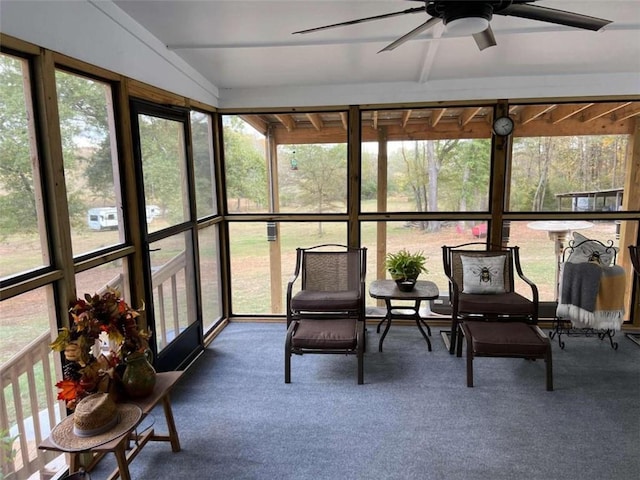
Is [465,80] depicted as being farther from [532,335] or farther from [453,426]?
[453,426]

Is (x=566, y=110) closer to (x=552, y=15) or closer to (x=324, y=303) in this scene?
(x=552, y=15)

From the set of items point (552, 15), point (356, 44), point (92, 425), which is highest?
point (356, 44)

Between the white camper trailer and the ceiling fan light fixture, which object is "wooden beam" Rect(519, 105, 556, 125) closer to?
the ceiling fan light fixture

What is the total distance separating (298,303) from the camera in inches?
150

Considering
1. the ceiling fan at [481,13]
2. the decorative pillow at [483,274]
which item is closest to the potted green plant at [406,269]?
the decorative pillow at [483,274]

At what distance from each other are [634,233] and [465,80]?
7.58ft

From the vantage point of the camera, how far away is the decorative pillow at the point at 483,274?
3883 mm

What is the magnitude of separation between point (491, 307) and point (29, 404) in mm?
3332

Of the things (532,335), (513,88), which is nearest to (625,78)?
(513,88)

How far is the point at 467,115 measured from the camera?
424 centimetres

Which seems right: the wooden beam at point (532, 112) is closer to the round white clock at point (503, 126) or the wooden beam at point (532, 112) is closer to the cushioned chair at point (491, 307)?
the round white clock at point (503, 126)

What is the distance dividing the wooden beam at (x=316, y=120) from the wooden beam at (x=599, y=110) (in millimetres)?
2548

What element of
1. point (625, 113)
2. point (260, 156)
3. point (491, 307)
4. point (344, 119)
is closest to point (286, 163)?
point (260, 156)

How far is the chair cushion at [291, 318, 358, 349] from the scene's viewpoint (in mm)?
3270
